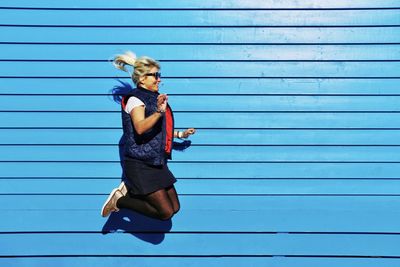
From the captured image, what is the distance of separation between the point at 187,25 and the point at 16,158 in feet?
5.65

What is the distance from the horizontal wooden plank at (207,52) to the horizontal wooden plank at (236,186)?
0.97 m

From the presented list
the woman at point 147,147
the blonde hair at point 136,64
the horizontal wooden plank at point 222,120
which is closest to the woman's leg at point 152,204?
the woman at point 147,147

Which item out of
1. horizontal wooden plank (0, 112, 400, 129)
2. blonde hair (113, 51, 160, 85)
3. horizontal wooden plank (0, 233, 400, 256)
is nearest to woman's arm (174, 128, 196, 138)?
horizontal wooden plank (0, 112, 400, 129)

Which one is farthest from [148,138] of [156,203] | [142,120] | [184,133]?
[156,203]

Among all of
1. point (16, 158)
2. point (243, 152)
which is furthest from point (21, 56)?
point (243, 152)

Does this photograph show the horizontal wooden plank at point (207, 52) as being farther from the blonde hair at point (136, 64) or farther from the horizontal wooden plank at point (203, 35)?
the blonde hair at point (136, 64)

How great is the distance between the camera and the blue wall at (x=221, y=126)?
13.8ft

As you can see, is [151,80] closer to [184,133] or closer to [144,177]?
[184,133]

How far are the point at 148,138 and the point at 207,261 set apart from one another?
1142 millimetres

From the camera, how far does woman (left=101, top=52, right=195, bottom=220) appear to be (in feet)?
12.6

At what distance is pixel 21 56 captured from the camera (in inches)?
165

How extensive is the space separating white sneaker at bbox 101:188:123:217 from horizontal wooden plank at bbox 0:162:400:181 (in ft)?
0.76

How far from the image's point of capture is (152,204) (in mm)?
3893

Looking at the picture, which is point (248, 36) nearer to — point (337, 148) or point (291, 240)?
point (337, 148)
